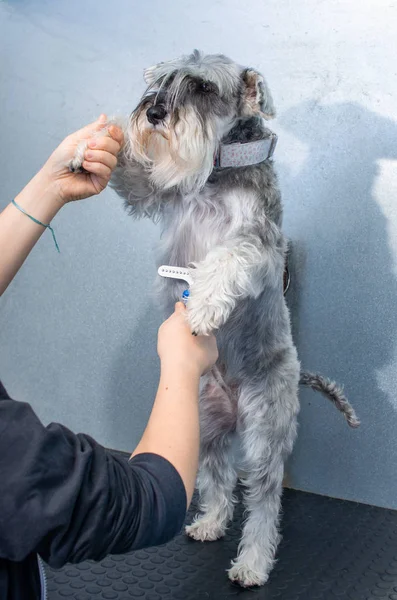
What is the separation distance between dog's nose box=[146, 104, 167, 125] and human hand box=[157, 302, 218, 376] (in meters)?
0.48

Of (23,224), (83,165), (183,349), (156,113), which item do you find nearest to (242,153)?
(156,113)

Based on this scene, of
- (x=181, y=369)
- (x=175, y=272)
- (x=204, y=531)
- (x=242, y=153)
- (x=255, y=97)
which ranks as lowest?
(x=204, y=531)

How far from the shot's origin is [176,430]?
816 millimetres

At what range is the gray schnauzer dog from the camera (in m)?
1.35

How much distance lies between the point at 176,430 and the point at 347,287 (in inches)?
52.8

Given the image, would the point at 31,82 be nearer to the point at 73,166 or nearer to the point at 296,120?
the point at 296,120

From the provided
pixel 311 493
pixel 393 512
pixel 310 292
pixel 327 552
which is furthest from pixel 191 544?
pixel 310 292

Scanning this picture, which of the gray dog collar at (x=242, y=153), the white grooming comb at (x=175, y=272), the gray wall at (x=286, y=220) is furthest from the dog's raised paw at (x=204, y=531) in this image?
the gray dog collar at (x=242, y=153)

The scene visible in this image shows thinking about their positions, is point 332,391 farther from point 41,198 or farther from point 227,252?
point 41,198

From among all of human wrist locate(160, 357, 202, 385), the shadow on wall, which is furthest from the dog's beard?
the shadow on wall

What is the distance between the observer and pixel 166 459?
0.79m

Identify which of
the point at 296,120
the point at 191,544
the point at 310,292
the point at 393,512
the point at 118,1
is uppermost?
the point at 118,1

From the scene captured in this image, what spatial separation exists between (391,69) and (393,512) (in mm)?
1407

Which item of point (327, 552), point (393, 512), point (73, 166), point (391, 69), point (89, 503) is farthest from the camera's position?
point (393, 512)
